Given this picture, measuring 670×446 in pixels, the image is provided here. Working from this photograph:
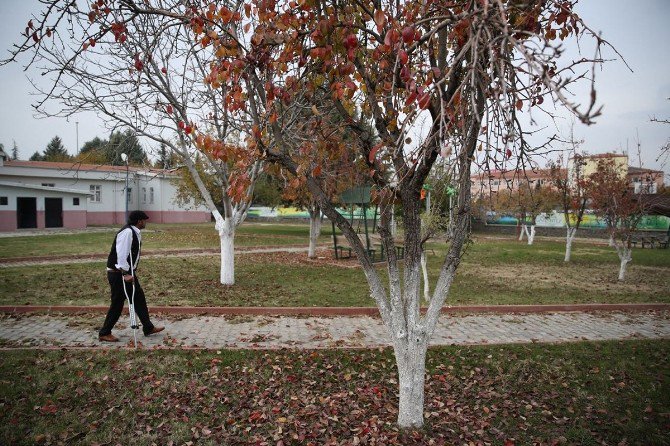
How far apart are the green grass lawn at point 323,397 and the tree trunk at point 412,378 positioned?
0.46ft

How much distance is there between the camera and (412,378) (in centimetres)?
412

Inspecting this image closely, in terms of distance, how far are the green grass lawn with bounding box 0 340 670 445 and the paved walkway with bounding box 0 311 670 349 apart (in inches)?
21.5

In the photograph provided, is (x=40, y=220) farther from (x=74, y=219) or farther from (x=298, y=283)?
(x=298, y=283)

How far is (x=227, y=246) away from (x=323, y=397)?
22.1ft

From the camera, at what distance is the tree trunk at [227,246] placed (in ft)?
35.2

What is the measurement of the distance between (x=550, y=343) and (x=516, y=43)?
582 cm

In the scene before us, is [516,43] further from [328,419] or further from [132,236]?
[132,236]

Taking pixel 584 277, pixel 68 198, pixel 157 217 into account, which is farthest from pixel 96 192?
pixel 584 277

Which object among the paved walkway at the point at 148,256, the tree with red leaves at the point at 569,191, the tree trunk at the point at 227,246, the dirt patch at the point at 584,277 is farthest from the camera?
the tree with red leaves at the point at 569,191

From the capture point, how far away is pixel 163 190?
42.9 metres

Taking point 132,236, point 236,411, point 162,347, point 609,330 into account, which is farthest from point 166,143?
point 609,330

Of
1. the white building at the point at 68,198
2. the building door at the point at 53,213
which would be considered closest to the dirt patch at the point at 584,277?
the white building at the point at 68,198

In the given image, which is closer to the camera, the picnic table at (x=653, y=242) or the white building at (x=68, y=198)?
the picnic table at (x=653, y=242)

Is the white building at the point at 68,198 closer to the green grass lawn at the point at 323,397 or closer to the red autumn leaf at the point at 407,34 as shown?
the green grass lawn at the point at 323,397
